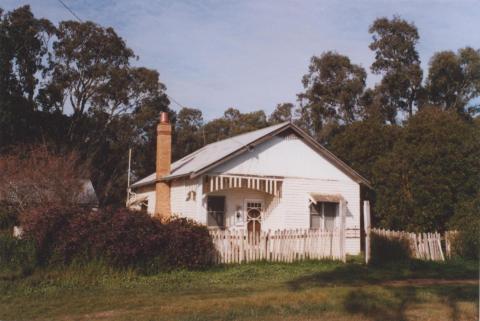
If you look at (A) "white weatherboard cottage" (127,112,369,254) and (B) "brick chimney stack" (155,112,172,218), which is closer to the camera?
(A) "white weatherboard cottage" (127,112,369,254)

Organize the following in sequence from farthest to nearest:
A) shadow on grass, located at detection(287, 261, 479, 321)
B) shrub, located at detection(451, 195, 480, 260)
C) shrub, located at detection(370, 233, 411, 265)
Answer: shrub, located at detection(451, 195, 480, 260) → shrub, located at detection(370, 233, 411, 265) → shadow on grass, located at detection(287, 261, 479, 321)

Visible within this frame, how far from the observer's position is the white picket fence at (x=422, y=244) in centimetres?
1853

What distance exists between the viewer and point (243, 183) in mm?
21047

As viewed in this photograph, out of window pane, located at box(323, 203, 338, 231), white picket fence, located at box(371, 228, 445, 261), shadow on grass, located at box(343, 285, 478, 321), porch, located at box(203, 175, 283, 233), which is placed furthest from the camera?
window pane, located at box(323, 203, 338, 231)

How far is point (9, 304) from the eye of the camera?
10.0 meters

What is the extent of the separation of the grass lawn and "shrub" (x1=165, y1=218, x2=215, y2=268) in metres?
0.39

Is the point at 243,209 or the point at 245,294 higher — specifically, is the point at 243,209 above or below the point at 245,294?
above

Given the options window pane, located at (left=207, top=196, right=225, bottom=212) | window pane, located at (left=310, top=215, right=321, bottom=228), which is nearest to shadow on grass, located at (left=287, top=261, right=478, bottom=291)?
window pane, located at (left=310, top=215, right=321, bottom=228)

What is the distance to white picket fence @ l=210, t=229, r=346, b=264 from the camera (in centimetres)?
1606

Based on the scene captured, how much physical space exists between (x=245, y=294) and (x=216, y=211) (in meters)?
10.6

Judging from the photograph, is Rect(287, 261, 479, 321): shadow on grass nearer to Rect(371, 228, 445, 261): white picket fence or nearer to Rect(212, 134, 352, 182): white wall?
Rect(371, 228, 445, 261): white picket fence

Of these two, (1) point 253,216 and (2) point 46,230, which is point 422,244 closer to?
(1) point 253,216

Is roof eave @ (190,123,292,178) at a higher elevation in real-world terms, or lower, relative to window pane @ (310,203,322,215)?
higher

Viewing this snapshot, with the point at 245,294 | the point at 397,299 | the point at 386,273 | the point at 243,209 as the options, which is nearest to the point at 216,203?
the point at 243,209
